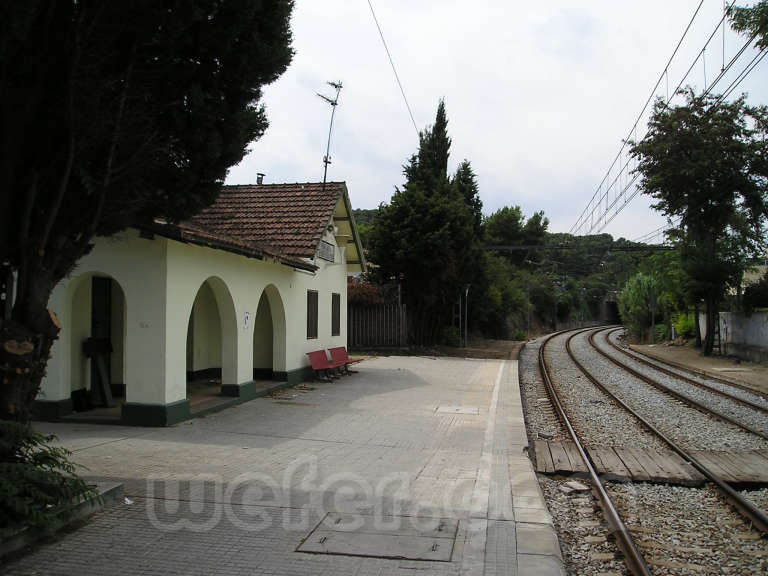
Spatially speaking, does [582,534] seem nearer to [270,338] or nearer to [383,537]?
[383,537]

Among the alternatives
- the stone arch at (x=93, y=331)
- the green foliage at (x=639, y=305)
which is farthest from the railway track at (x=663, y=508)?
the green foliage at (x=639, y=305)

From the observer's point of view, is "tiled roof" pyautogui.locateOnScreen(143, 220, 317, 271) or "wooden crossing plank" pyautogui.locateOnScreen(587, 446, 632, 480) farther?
"tiled roof" pyautogui.locateOnScreen(143, 220, 317, 271)

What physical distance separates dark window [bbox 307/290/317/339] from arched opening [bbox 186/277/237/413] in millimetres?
2447

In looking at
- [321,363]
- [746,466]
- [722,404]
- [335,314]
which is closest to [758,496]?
[746,466]

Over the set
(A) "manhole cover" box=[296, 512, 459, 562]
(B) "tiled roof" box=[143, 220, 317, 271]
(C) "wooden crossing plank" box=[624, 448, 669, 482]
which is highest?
(B) "tiled roof" box=[143, 220, 317, 271]

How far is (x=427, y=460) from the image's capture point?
7531 mm

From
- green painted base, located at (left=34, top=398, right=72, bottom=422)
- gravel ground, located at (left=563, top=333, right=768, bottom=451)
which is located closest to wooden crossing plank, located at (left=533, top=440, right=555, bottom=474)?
gravel ground, located at (left=563, top=333, right=768, bottom=451)

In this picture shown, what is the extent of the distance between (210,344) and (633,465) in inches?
391

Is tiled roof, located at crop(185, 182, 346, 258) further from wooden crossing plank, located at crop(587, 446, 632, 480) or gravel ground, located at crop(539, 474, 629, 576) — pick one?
gravel ground, located at crop(539, 474, 629, 576)

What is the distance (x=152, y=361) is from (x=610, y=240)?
79741 millimetres

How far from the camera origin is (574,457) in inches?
321

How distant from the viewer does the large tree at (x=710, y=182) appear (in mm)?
24516

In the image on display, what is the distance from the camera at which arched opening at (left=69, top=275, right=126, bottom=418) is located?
10.3 m

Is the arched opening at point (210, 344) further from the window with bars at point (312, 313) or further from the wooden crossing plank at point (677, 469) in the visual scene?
the wooden crossing plank at point (677, 469)
